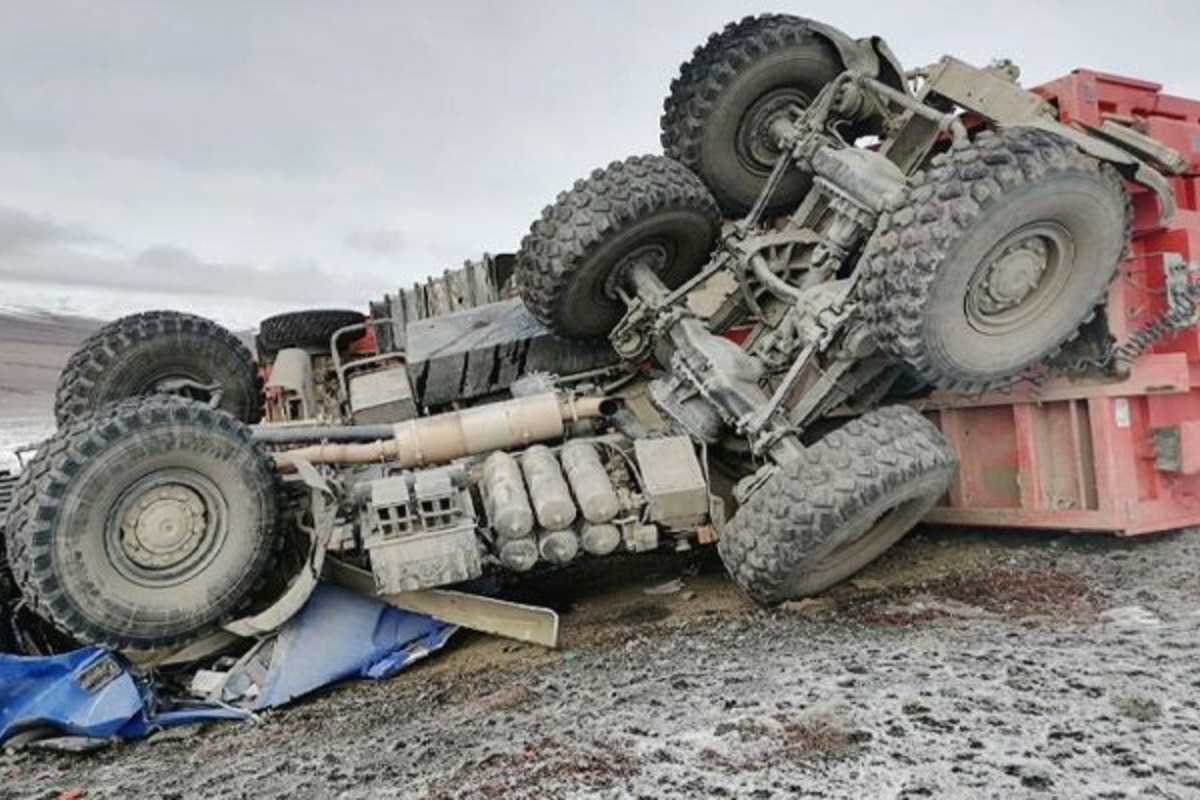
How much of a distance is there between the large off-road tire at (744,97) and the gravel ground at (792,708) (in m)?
2.45

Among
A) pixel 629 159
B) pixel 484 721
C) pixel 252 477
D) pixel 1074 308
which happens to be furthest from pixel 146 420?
pixel 1074 308

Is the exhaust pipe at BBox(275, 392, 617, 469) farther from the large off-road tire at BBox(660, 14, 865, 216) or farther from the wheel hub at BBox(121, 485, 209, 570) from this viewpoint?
the large off-road tire at BBox(660, 14, 865, 216)

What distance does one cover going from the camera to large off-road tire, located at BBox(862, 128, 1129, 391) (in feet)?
10.5

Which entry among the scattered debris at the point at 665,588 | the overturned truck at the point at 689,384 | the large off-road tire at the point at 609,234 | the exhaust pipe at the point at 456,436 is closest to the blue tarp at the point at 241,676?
the overturned truck at the point at 689,384

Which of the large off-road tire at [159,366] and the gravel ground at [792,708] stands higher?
the large off-road tire at [159,366]

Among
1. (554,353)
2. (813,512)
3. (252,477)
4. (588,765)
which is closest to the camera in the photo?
(588,765)

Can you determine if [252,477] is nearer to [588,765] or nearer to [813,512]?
[588,765]

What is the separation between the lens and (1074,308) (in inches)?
142

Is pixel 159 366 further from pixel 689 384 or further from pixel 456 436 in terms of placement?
pixel 689 384

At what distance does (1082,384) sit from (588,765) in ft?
9.41

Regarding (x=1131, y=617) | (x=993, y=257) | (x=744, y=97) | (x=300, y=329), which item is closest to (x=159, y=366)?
(x=300, y=329)

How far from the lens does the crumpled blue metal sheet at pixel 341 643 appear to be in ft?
11.2

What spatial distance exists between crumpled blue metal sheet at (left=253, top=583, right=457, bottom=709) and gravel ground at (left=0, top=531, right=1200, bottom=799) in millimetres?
87

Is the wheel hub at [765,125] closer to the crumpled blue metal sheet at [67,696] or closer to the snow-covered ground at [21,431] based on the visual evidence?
the crumpled blue metal sheet at [67,696]
